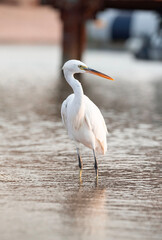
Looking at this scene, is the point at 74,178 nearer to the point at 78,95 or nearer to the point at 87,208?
the point at 78,95

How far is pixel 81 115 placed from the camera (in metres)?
6.72

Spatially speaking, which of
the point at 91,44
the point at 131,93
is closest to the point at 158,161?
the point at 131,93

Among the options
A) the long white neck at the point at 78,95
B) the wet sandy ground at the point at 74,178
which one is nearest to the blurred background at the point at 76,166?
the wet sandy ground at the point at 74,178

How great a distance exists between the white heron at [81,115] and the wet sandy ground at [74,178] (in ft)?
1.50

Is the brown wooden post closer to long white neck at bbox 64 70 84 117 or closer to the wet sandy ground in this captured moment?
the wet sandy ground

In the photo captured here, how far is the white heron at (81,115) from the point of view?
6660 millimetres

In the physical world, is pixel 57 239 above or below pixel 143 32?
above

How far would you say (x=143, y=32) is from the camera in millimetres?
37312

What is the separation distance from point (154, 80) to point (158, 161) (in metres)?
14.0

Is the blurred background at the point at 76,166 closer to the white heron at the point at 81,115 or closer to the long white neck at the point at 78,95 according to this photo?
the white heron at the point at 81,115

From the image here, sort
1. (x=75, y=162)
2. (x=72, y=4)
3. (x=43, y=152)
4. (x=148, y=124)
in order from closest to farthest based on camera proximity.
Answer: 1. (x=75, y=162)
2. (x=43, y=152)
3. (x=148, y=124)
4. (x=72, y=4)

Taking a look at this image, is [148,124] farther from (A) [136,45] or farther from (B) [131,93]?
(A) [136,45]

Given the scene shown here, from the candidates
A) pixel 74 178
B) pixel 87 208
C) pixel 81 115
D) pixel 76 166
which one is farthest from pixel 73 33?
pixel 87 208

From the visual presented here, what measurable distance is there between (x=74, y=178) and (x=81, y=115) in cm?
74
